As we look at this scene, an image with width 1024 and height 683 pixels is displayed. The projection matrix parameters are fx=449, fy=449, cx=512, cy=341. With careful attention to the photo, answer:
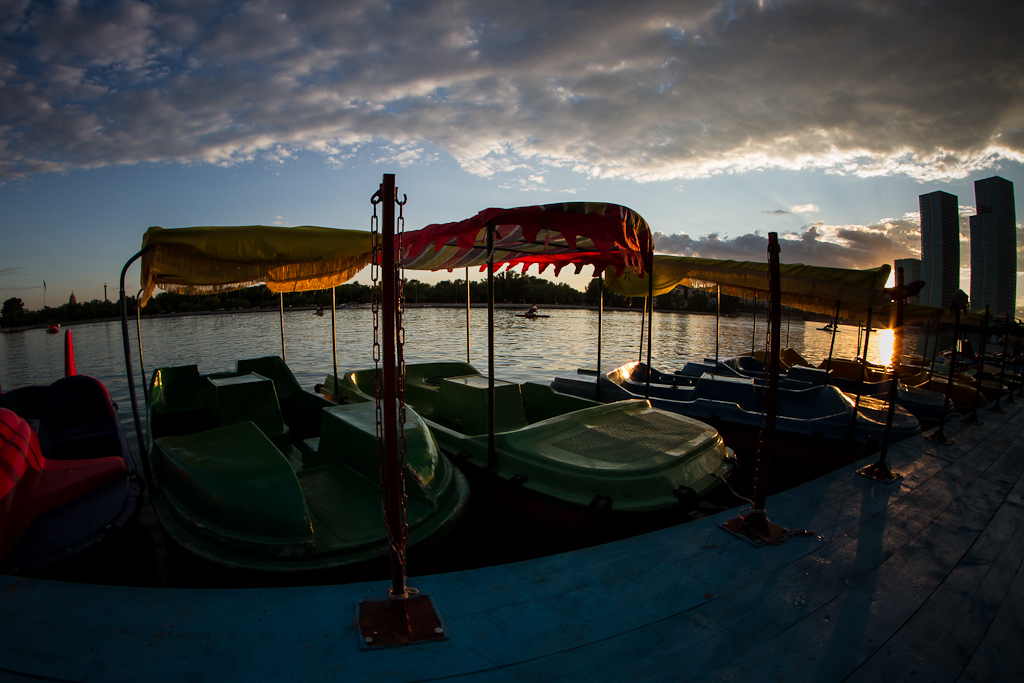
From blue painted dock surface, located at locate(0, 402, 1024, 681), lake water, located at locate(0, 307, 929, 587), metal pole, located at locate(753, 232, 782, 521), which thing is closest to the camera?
blue painted dock surface, located at locate(0, 402, 1024, 681)

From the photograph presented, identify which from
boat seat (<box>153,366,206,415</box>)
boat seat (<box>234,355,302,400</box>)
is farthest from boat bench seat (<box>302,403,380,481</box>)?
boat seat (<box>153,366,206,415</box>)

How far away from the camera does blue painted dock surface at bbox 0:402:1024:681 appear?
6.51 ft

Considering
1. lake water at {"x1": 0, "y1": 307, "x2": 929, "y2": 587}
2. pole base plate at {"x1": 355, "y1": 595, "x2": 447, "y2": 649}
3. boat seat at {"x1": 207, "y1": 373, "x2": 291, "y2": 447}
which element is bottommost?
lake water at {"x1": 0, "y1": 307, "x2": 929, "y2": 587}

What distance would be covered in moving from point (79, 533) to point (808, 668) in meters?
4.73

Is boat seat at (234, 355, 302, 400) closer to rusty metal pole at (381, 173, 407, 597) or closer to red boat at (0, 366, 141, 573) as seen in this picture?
red boat at (0, 366, 141, 573)

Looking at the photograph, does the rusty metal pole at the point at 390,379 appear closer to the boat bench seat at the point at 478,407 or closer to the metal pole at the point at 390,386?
the metal pole at the point at 390,386

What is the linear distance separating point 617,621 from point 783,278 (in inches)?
277

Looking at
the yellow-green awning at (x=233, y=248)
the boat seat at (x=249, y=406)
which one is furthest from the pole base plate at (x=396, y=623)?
the boat seat at (x=249, y=406)

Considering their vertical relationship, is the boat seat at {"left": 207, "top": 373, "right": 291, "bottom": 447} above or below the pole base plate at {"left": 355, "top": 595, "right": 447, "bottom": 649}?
above

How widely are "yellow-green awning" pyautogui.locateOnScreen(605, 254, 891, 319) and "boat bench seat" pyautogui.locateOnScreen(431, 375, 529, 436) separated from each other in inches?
120

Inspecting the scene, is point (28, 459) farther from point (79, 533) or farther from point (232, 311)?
point (232, 311)

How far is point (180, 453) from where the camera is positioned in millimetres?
3787

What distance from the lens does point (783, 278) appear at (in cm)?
754

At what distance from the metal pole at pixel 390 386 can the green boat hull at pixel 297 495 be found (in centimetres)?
98
